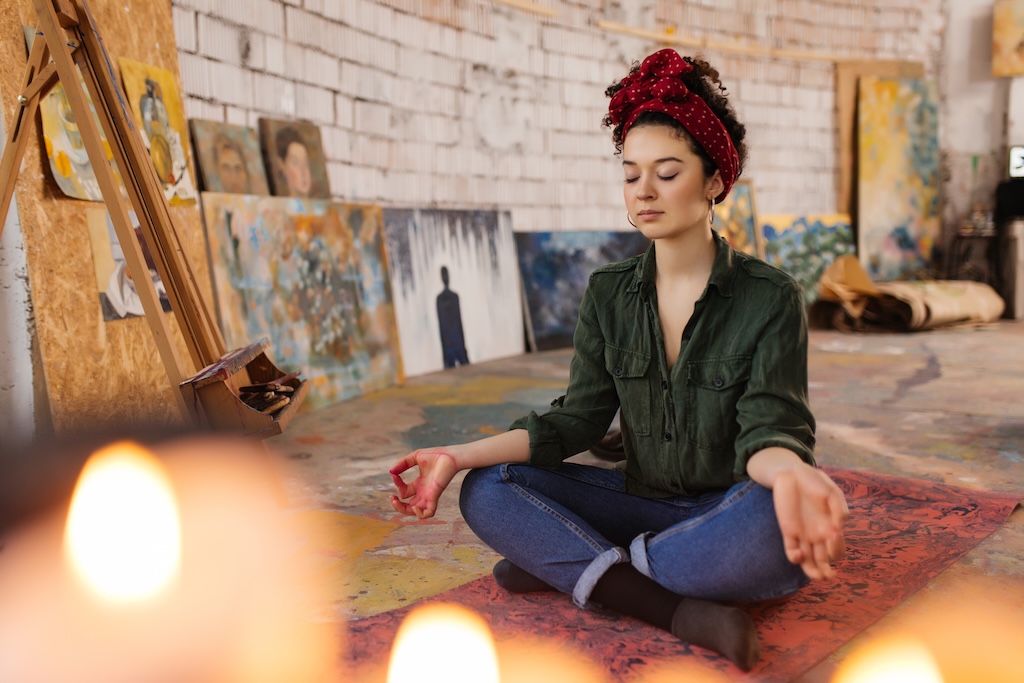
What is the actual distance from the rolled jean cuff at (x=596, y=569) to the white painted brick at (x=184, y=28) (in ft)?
10.9

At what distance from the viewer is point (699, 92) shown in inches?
68.9

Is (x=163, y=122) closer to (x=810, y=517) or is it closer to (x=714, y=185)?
(x=714, y=185)

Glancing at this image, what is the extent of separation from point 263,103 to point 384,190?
1048mm

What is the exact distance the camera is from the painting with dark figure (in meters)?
5.67

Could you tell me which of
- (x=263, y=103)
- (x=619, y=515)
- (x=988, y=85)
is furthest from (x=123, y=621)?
(x=988, y=85)

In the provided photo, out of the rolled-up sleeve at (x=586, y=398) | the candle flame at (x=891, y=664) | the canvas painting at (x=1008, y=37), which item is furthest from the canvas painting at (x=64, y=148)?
the canvas painting at (x=1008, y=37)

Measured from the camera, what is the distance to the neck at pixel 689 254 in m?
1.82

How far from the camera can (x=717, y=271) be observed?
178cm

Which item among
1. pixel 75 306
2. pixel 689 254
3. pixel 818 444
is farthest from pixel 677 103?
pixel 75 306

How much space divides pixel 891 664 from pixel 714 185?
3.18 ft

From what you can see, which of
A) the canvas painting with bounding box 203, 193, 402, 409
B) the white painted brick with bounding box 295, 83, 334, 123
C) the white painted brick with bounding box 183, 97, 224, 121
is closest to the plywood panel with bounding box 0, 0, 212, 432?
the white painted brick with bounding box 183, 97, 224, 121

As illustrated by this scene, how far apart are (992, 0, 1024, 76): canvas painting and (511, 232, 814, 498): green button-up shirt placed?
797cm

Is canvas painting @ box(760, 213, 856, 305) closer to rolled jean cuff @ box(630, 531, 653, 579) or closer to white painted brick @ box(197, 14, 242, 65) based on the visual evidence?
white painted brick @ box(197, 14, 242, 65)

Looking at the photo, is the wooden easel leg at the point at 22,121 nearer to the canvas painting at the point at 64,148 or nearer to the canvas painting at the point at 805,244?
the canvas painting at the point at 64,148
